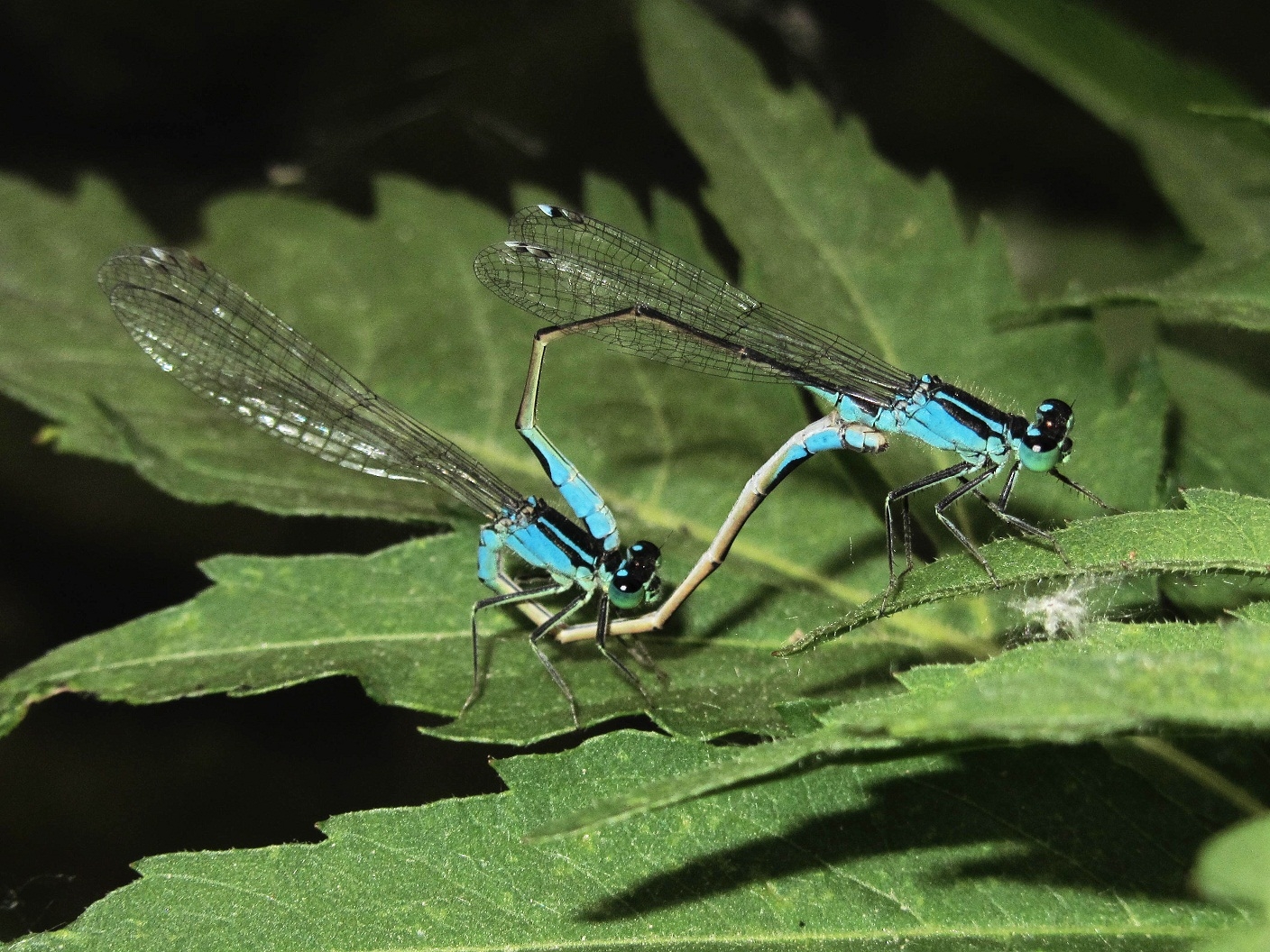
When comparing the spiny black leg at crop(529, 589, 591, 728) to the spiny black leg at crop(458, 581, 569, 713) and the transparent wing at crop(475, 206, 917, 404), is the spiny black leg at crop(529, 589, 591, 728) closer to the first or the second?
the spiny black leg at crop(458, 581, 569, 713)

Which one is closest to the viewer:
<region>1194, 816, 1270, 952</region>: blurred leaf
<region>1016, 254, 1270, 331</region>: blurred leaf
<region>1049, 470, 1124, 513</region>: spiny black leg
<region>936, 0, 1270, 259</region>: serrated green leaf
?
<region>1194, 816, 1270, 952</region>: blurred leaf

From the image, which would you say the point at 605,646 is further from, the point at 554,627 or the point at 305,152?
the point at 305,152

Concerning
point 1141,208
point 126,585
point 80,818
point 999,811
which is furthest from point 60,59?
point 999,811

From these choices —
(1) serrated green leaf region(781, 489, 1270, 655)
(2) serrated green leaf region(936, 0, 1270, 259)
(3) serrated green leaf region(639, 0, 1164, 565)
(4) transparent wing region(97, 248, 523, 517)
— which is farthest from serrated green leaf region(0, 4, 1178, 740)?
(2) serrated green leaf region(936, 0, 1270, 259)

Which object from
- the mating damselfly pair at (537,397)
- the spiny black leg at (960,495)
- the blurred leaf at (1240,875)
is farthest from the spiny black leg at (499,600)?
the blurred leaf at (1240,875)

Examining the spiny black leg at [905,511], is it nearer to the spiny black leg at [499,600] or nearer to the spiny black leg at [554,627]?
the spiny black leg at [554,627]

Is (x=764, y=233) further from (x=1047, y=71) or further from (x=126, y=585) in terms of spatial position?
(x=126, y=585)

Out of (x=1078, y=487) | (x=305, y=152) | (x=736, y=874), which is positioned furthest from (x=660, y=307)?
(x=305, y=152)
